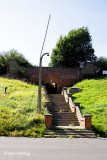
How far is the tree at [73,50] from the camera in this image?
1405 inches

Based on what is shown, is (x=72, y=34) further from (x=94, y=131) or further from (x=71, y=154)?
(x=71, y=154)

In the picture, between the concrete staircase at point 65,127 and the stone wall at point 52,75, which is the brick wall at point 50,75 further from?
the concrete staircase at point 65,127

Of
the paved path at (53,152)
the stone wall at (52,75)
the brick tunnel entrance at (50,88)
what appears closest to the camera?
the paved path at (53,152)

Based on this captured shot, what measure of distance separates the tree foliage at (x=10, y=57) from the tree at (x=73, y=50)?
688cm

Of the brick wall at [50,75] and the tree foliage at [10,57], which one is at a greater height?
the tree foliage at [10,57]

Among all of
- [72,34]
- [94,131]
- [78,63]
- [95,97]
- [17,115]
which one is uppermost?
[72,34]

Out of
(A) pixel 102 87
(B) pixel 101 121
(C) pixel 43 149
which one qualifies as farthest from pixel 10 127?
(A) pixel 102 87

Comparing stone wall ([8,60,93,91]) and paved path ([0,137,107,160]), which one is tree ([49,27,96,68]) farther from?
paved path ([0,137,107,160])

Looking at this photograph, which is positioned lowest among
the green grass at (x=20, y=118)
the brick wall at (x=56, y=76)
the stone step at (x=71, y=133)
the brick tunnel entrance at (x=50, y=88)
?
the stone step at (x=71, y=133)

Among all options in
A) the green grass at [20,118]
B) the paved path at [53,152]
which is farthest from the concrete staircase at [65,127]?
the paved path at [53,152]

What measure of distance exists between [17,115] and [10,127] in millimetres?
1642

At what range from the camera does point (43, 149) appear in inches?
301

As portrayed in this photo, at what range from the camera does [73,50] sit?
35.7 m

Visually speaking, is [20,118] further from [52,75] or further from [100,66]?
[100,66]
